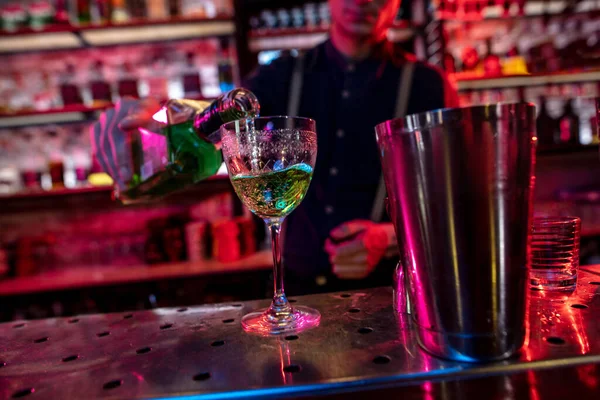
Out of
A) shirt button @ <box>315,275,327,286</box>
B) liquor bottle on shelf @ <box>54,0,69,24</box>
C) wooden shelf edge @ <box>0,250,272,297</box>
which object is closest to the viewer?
shirt button @ <box>315,275,327,286</box>

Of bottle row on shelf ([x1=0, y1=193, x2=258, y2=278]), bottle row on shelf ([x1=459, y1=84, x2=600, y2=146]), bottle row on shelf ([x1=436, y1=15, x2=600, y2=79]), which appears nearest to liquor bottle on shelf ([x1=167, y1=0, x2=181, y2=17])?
bottle row on shelf ([x1=0, y1=193, x2=258, y2=278])

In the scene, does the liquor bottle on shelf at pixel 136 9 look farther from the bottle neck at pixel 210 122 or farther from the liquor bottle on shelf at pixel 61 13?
the bottle neck at pixel 210 122

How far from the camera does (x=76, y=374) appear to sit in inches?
17.6

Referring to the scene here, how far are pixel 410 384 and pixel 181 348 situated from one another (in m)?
0.26

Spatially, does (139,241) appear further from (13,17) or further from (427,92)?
(427,92)

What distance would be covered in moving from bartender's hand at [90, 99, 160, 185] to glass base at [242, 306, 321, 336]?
0.40 metres

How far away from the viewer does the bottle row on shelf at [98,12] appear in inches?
92.6

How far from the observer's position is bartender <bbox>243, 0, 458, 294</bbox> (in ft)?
4.54

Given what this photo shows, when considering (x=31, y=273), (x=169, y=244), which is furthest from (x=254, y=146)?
(x=31, y=273)

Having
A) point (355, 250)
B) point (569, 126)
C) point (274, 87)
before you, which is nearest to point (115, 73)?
point (274, 87)

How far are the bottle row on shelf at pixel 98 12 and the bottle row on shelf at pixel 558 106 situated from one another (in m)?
1.59

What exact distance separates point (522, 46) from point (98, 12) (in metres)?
2.44

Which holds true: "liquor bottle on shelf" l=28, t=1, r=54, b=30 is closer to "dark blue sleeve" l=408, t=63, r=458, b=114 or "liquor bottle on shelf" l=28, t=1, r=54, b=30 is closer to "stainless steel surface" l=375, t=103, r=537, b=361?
"dark blue sleeve" l=408, t=63, r=458, b=114

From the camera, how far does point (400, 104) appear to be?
142cm
